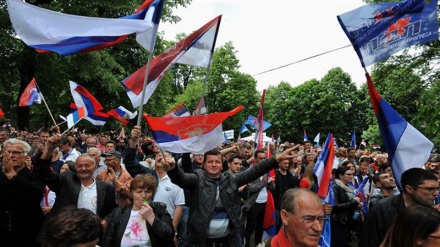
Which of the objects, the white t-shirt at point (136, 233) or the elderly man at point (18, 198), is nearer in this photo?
the white t-shirt at point (136, 233)

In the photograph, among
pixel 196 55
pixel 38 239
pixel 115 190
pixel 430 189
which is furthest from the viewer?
pixel 196 55

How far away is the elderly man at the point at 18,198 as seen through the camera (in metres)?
4.00

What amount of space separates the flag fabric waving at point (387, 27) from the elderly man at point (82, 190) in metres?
3.27

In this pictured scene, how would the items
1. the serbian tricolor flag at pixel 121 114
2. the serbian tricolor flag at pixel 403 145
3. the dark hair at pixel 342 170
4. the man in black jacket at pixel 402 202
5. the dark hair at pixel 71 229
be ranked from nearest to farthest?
the dark hair at pixel 71 229 → the man in black jacket at pixel 402 202 → the serbian tricolor flag at pixel 403 145 → the dark hair at pixel 342 170 → the serbian tricolor flag at pixel 121 114

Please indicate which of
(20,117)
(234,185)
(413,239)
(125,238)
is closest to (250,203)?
(234,185)

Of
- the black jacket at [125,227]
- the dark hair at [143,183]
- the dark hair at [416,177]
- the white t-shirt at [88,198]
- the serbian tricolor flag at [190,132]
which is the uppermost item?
the serbian tricolor flag at [190,132]

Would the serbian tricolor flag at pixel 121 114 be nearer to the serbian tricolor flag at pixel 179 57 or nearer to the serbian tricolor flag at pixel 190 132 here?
the serbian tricolor flag at pixel 179 57

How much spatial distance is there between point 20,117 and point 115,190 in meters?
18.2

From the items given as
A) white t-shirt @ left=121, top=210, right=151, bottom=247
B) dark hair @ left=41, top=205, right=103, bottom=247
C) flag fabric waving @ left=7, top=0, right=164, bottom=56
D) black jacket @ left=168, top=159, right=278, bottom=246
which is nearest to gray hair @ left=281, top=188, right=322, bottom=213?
dark hair @ left=41, top=205, right=103, bottom=247

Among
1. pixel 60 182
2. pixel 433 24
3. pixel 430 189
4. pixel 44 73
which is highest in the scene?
pixel 44 73

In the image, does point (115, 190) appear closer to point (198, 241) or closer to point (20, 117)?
point (198, 241)

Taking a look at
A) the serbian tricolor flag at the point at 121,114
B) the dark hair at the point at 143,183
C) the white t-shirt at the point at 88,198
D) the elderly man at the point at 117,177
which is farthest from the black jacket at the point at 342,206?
the serbian tricolor flag at the point at 121,114

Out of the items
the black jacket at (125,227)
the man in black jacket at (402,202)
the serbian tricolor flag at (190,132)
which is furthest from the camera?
the serbian tricolor flag at (190,132)

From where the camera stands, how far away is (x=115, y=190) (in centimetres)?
479
